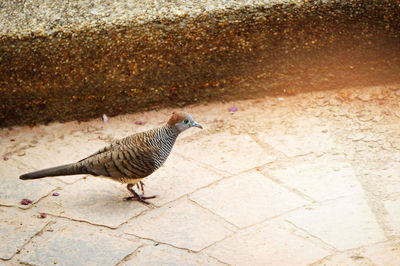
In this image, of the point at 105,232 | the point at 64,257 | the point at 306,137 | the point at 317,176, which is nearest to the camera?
the point at 64,257

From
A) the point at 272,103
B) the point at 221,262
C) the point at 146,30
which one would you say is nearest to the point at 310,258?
the point at 221,262

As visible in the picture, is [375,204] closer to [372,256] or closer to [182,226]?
[372,256]

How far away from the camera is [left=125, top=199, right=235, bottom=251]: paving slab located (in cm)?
325

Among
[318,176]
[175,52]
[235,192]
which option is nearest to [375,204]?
[318,176]

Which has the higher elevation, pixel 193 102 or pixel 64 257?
pixel 193 102

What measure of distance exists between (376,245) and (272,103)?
224cm

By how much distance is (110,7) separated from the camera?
16.2ft

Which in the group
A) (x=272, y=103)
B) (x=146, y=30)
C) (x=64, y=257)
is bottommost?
(x=64, y=257)

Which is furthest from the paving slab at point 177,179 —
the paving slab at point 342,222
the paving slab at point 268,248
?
the paving slab at point 342,222

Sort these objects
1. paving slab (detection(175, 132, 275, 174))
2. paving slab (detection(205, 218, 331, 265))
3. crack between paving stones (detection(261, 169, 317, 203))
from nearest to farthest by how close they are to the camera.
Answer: paving slab (detection(205, 218, 331, 265)), crack between paving stones (detection(261, 169, 317, 203)), paving slab (detection(175, 132, 275, 174))

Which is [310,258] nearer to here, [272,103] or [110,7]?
[272,103]

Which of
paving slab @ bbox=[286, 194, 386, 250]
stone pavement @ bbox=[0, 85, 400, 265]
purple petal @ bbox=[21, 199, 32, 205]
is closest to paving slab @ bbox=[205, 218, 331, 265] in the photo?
stone pavement @ bbox=[0, 85, 400, 265]

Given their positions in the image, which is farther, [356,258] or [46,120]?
[46,120]

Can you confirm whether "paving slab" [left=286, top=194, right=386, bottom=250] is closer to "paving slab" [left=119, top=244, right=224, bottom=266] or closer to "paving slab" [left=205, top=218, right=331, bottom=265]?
"paving slab" [left=205, top=218, right=331, bottom=265]
